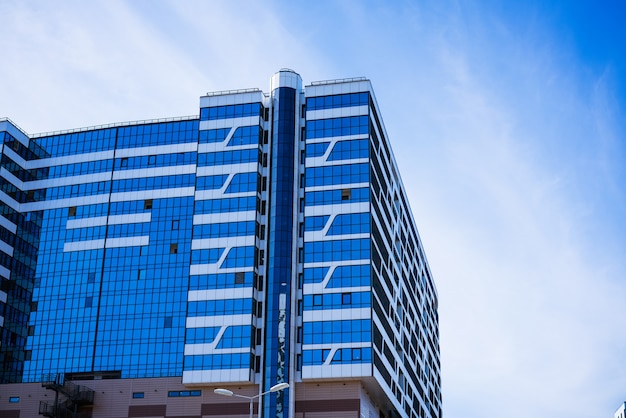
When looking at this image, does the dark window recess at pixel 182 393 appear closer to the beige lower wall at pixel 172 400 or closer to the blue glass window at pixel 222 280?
the beige lower wall at pixel 172 400

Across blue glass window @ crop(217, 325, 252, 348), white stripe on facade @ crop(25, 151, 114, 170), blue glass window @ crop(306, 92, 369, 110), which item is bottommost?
blue glass window @ crop(217, 325, 252, 348)

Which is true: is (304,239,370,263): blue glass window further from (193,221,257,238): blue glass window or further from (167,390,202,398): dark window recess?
(167,390,202,398): dark window recess

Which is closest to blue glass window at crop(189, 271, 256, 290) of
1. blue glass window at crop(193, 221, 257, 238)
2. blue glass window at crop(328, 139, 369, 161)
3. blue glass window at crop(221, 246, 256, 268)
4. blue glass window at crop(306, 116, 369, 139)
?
blue glass window at crop(221, 246, 256, 268)

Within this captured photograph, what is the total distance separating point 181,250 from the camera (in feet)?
369

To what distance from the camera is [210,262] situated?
106250 mm

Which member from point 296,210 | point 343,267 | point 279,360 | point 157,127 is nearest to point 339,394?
point 279,360

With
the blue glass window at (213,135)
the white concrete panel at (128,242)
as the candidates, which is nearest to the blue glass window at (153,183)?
the blue glass window at (213,135)

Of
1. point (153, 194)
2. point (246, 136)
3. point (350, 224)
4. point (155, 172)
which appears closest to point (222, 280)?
point (350, 224)

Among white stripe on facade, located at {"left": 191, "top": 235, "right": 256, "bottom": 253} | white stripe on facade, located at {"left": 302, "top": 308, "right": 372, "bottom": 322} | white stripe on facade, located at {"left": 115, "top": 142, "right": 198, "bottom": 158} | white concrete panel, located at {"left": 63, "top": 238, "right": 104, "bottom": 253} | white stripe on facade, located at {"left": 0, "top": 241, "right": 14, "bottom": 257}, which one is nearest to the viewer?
white stripe on facade, located at {"left": 302, "top": 308, "right": 372, "bottom": 322}

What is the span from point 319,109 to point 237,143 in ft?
38.7

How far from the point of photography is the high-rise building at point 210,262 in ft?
331

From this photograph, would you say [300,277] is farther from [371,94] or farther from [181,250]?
[371,94]

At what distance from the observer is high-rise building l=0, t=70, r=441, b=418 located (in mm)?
101000

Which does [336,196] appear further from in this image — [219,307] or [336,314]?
[219,307]
